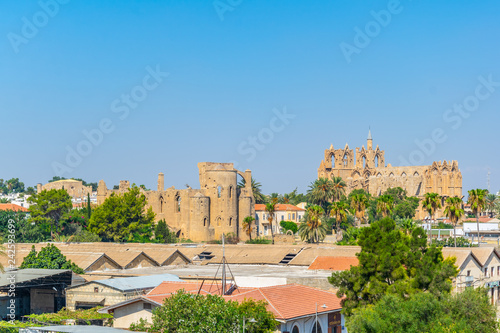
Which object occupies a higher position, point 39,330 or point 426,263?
point 426,263

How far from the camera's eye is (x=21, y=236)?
2955 inches

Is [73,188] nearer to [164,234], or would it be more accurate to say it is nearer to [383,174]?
[383,174]

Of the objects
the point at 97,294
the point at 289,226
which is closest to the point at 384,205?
the point at 289,226

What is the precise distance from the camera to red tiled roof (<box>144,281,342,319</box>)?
29.3 meters

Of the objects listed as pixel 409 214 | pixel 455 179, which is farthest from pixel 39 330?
pixel 455 179

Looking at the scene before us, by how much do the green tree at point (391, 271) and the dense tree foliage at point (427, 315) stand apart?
2.59 metres

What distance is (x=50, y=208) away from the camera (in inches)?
3243

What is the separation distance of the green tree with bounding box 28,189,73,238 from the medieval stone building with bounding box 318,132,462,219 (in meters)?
49.5

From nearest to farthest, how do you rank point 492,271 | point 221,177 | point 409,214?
point 492,271 → point 221,177 → point 409,214

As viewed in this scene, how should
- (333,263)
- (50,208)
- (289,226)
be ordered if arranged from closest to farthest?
(333,263), (50,208), (289,226)

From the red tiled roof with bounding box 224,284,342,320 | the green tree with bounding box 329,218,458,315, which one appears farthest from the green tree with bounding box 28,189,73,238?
the green tree with bounding box 329,218,458,315

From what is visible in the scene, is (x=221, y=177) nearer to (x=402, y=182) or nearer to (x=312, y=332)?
(x=402, y=182)

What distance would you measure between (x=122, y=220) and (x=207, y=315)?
53.4 meters

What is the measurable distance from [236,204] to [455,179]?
42.8 m
